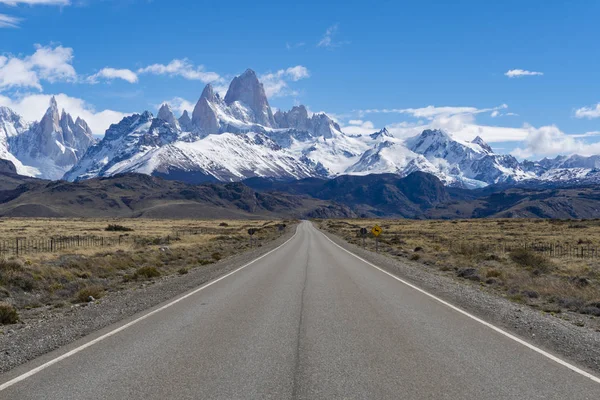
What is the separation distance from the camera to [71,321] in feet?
41.0

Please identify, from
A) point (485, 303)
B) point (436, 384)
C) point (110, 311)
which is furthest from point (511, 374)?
point (110, 311)

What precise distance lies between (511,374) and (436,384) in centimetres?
136

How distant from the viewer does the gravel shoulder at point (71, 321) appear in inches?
377

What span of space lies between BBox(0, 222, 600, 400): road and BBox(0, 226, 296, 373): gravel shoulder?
714mm

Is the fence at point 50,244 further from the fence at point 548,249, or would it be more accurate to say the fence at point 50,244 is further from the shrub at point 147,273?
the fence at point 548,249

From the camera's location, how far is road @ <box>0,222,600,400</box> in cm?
707

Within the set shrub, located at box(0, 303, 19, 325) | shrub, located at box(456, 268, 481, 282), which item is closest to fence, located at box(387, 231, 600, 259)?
shrub, located at box(456, 268, 481, 282)

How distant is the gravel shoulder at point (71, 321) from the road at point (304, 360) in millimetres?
714

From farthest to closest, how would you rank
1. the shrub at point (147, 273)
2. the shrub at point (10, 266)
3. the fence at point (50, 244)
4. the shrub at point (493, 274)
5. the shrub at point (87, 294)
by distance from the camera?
the fence at point (50, 244)
the shrub at point (493, 274)
the shrub at point (147, 273)
the shrub at point (10, 266)
the shrub at point (87, 294)

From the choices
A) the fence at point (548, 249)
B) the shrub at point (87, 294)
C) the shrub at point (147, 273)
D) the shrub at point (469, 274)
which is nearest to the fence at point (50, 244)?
the shrub at point (147, 273)

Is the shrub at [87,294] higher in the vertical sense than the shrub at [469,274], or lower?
higher

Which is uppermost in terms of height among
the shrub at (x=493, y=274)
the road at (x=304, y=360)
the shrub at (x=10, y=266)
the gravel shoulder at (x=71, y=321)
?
the shrub at (x=10, y=266)

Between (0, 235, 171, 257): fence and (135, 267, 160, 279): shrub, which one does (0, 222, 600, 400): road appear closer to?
(135, 267, 160, 279): shrub

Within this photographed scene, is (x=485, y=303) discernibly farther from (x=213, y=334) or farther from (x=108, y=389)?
(x=108, y=389)
